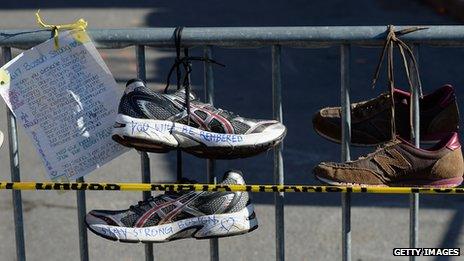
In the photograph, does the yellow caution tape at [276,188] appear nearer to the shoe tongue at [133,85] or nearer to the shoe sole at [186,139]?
the shoe sole at [186,139]

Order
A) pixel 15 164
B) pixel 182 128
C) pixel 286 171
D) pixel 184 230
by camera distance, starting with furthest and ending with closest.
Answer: pixel 286 171 < pixel 15 164 < pixel 184 230 < pixel 182 128

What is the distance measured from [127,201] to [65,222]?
507 mm

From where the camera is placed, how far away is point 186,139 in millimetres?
3215

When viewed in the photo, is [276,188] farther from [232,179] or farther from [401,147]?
[401,147]

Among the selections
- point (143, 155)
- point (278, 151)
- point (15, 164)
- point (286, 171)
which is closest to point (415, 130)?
point (278, 151)

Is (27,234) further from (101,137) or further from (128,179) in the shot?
(101,137)

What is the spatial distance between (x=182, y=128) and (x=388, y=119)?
701mm

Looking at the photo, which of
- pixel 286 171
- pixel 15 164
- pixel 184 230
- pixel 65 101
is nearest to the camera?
pixel 184 230

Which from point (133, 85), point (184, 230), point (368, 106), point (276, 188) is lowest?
point (184, 230)

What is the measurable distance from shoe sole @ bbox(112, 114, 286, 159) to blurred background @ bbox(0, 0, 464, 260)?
3.00m

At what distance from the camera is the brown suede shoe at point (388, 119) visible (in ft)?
11.0

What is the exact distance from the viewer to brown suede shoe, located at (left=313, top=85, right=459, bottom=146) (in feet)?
11.0

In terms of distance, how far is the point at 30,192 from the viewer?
23.6 feet

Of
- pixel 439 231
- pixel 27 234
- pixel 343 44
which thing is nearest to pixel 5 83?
pixel 343 44
